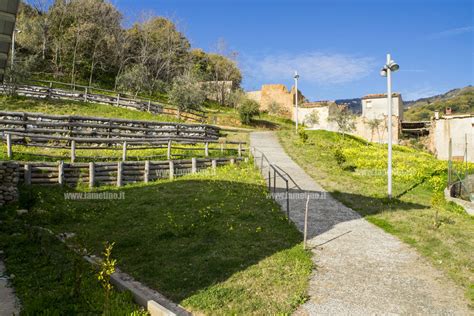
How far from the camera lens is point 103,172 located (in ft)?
56.1

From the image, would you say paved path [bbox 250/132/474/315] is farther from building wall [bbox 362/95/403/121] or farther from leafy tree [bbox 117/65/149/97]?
building wall [bbox 362/95/403/121]

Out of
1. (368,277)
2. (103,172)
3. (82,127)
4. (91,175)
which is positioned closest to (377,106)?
(82,127)

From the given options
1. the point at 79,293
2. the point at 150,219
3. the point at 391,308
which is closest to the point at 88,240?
the point at 150,219

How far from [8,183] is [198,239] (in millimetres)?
8269

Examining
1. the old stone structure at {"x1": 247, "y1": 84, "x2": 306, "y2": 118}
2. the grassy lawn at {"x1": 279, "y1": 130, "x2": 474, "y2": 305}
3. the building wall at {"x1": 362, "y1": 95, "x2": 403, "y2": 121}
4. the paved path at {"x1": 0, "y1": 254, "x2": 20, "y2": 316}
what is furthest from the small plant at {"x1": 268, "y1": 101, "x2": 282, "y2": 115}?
the paved path at {"x1": 0, "y1": 254, "x2": 20, "y2": 316}

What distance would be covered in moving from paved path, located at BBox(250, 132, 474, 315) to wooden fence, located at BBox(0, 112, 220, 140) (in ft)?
48.4

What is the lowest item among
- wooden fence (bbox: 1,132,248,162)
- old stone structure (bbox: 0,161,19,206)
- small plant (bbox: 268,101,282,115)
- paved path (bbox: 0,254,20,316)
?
paved path (bbox: 0,254,20,316)

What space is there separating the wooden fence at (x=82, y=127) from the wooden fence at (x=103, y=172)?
4.57m

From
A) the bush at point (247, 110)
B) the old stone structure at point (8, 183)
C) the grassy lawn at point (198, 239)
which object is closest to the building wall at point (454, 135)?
the bush at point (247, 110)

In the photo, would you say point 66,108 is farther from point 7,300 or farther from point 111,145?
point 7,300

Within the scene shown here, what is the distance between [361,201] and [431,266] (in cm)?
699

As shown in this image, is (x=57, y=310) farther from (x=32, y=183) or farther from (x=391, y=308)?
(x=32, y=183)

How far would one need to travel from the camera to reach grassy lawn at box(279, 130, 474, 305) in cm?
940

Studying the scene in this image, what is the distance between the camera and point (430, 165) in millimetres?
28438
